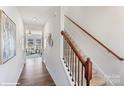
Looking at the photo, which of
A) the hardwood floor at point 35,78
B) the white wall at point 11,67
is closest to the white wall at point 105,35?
the hardwood floor at point 35,78

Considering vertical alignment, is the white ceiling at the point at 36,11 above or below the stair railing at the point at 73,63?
above

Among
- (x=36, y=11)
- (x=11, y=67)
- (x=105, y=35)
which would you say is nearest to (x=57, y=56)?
(x=11, y=67)

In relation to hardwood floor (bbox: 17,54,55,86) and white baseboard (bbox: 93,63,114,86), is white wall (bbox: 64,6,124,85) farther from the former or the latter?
hardwood floor (bbox: 17,54,55,86)

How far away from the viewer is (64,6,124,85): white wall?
256cm

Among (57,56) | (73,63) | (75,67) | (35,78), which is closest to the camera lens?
(75,67)

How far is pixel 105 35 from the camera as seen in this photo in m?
2.95

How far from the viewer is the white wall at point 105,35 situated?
101 inches

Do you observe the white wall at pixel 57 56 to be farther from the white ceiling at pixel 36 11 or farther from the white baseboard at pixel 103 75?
the white baseboard at pixel 103 75

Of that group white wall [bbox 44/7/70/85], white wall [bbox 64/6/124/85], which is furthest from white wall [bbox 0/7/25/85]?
white wall [bbox 64/6/124/85]

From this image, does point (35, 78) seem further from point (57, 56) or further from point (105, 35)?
point (105, 35)

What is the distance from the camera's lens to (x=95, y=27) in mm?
3291
